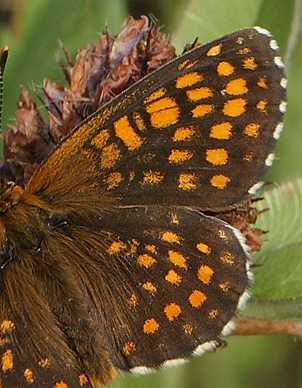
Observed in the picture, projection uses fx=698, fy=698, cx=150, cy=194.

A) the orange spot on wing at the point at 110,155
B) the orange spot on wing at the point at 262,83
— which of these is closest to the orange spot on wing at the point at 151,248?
the orange spot on wing at the point at 110,155

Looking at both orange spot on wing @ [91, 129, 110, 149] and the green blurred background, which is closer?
orange spot on wing @ [91, 129, 110, 149]

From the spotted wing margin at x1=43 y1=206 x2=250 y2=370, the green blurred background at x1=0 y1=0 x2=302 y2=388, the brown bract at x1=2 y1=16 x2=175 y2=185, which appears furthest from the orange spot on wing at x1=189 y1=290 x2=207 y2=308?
the green blurred background at x1=0 y1=0 x2=302 y2=388

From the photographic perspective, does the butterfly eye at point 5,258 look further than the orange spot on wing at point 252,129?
Yes

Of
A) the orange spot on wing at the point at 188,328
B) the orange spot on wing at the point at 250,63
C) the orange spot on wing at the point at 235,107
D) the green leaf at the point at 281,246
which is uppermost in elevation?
the orange spot on wing at the point at 250,63

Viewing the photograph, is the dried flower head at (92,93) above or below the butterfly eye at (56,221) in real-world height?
above

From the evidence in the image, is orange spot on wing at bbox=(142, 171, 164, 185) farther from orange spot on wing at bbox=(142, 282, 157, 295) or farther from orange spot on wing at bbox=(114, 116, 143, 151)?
orange spot on wing at bbox=(142, 282, 157, 295)

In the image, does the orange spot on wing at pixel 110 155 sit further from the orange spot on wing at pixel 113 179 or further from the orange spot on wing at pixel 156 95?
the orange spot on wing at pixel 156 95

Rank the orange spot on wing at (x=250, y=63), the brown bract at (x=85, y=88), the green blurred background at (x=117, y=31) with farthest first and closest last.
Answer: the green blurred background at (x=117, y=31)
the brown bract at (x=85, y=88)
the orange spot on wing at (x=250, y=63)

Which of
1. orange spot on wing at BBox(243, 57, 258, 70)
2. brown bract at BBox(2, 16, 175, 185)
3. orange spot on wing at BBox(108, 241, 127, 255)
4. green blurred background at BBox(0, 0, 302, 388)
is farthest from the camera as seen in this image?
green blurred background at BBox(0, 0, 302, 388)
